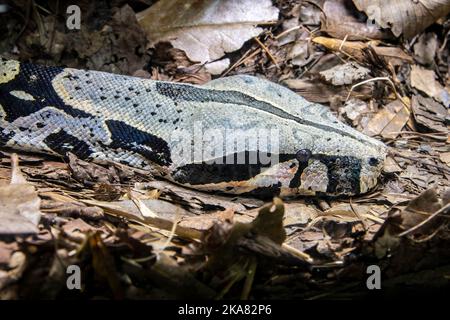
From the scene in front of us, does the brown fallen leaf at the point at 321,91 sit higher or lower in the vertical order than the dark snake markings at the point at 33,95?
lower

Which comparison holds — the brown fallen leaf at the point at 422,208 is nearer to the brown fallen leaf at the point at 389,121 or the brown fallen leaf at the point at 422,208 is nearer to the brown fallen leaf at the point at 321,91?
the brown fallen leaf at the point at 389,121

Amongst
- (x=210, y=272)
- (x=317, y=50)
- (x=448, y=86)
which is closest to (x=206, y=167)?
(x=210, y=272)

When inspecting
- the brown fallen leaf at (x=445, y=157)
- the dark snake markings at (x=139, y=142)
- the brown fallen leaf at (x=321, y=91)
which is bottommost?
the brown fallen leaf at (x=445, y=157)

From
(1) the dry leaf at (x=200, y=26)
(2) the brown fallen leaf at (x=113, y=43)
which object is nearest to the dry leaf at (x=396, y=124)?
(1) the dry leaf at (x=200, y=26)

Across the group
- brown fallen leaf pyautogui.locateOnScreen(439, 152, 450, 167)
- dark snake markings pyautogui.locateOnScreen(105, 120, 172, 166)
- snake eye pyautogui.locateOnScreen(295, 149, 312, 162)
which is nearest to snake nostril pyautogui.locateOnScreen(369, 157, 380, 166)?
snake eye pyautogui.locateOnScreen(295, 149, 312, 162)

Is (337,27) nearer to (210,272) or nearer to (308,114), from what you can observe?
(308,114)

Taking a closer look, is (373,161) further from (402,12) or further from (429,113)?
(402,12)

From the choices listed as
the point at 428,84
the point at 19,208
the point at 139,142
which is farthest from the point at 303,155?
the point at 428,84
